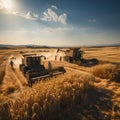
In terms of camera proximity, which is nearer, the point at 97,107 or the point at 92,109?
the point at 92,109

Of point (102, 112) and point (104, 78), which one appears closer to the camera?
point (102, 112)

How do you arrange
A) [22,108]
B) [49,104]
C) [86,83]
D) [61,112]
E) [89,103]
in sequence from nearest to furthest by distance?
1. [22,108]
2. [49,104]
3. [61,112]
4. [89,103]
5. [86,83]

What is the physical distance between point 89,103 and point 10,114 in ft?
11.1

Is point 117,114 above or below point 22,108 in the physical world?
below

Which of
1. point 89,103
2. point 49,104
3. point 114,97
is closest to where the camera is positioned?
point 49,104

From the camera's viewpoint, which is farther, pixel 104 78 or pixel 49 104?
pixel 104 78

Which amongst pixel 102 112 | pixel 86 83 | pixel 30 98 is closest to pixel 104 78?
pixel 86 83

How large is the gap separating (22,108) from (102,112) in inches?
121

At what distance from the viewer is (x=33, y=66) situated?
16.4 metres

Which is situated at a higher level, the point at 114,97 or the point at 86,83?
the point at 86,83

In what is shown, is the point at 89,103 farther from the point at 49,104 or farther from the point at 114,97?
the point at 49,104

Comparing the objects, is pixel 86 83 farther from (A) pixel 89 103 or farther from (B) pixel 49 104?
(B) pixel 49 104

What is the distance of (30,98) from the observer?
5.08 metres

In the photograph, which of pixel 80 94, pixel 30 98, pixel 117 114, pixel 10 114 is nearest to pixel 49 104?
pixel 30 98
